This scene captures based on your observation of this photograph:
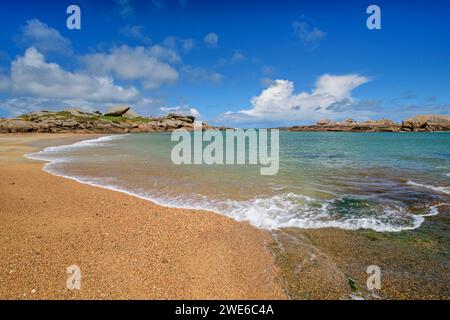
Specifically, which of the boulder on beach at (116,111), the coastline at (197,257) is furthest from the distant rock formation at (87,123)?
the coastline at (197,257)

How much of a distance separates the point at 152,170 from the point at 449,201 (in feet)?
49.4

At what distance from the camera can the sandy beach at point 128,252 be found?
14.8 feet

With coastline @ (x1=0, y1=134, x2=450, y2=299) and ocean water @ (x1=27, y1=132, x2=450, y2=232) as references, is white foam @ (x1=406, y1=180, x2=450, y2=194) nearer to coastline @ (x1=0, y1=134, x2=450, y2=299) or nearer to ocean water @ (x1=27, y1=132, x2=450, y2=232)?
ocean water @ (x1=27, y1=132, x2=450, y2=232)

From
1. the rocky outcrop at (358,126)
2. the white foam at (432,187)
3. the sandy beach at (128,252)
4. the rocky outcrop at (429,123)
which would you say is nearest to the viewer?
the sandy beach at (128,252)

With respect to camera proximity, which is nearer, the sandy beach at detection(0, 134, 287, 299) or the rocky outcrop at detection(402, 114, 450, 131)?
the sandy beach at detection(0, 134, 287, 299)

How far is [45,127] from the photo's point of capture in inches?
2876

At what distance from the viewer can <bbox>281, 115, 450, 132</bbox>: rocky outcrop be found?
13062cm

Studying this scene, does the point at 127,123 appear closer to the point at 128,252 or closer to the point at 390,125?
the point at 128,252

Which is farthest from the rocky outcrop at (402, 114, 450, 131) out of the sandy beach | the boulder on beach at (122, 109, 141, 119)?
the sandy beach

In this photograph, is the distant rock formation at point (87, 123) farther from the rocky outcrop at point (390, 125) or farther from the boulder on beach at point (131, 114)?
the rocky outcrop at point (390, 125)

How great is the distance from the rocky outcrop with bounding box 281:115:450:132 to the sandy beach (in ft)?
526

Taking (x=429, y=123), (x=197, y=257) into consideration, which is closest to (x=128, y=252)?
(x=197, y=257)

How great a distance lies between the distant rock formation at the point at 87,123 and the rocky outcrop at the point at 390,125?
262 ft
